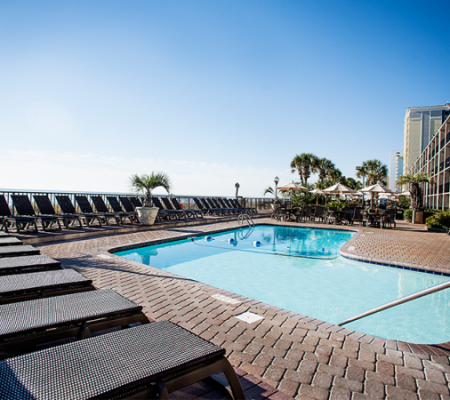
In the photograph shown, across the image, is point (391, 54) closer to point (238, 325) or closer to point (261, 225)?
point (261, 225)

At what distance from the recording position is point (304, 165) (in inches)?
1246

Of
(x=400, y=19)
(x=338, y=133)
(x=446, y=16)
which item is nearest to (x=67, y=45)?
(x=400, y=19)

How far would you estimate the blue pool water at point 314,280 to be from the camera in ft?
12.7

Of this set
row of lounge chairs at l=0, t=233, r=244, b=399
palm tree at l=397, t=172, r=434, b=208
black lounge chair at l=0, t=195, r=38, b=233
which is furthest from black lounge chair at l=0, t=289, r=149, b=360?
palm tree at l=397, t=172, r=434, b=208

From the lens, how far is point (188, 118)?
60.7ft

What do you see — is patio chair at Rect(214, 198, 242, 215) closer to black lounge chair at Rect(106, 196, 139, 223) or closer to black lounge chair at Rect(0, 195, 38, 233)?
black lounge chair at Rect(106, 196, 139, 223)

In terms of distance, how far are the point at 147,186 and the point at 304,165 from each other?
24.5 metres

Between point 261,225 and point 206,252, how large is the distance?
227 inches

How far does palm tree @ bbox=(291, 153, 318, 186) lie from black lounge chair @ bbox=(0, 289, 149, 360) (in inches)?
1228

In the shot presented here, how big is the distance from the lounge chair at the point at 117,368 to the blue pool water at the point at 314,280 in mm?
3085

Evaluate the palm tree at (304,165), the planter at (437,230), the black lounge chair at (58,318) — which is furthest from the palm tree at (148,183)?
the palm tree at (304,165)

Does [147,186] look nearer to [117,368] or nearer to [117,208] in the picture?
[117,208]

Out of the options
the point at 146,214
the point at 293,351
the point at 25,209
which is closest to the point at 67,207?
the point at 25,209

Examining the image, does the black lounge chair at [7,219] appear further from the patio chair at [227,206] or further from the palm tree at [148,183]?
the patio chair at [227,206]
